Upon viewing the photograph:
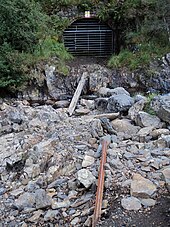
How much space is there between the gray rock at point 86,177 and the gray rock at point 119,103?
362 cm

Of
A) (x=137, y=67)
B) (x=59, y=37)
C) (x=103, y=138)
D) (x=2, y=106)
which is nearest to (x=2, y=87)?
(x=2, y=106)

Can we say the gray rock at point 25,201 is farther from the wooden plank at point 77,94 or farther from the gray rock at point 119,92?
the gray rock at point 119,92

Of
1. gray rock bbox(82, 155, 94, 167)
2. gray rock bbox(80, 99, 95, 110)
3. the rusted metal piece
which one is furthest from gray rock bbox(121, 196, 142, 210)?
gray rock bbox(80, 99, 95, 110)

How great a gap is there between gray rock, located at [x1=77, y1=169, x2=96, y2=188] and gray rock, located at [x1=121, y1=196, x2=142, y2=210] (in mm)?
601

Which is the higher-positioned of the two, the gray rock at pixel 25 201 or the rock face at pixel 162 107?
the rock face at pixel 162 107

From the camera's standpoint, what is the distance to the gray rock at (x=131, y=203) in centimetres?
345

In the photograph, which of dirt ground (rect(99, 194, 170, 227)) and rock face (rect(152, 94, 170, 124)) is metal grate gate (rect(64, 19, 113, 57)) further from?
dirt ground (rect(99, 194, 170, 227))

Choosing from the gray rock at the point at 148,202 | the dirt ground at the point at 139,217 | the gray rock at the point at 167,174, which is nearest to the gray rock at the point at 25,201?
the dirt ground at the point at 139,217

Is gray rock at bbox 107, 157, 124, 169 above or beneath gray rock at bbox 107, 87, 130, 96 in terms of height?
beneath

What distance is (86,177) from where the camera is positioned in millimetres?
4137

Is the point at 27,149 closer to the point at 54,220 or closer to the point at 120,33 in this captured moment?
the point at 54,220

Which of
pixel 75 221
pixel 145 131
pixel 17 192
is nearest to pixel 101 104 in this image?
pixel 145 131

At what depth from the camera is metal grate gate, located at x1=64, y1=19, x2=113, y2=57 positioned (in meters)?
12.6

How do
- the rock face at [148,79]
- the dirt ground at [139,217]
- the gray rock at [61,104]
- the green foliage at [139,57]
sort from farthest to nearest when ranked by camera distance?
the green foliage at [139,57] < the rock face at [148,79] < the gray rock at [61,104] < the dirt ground at [139,217]
